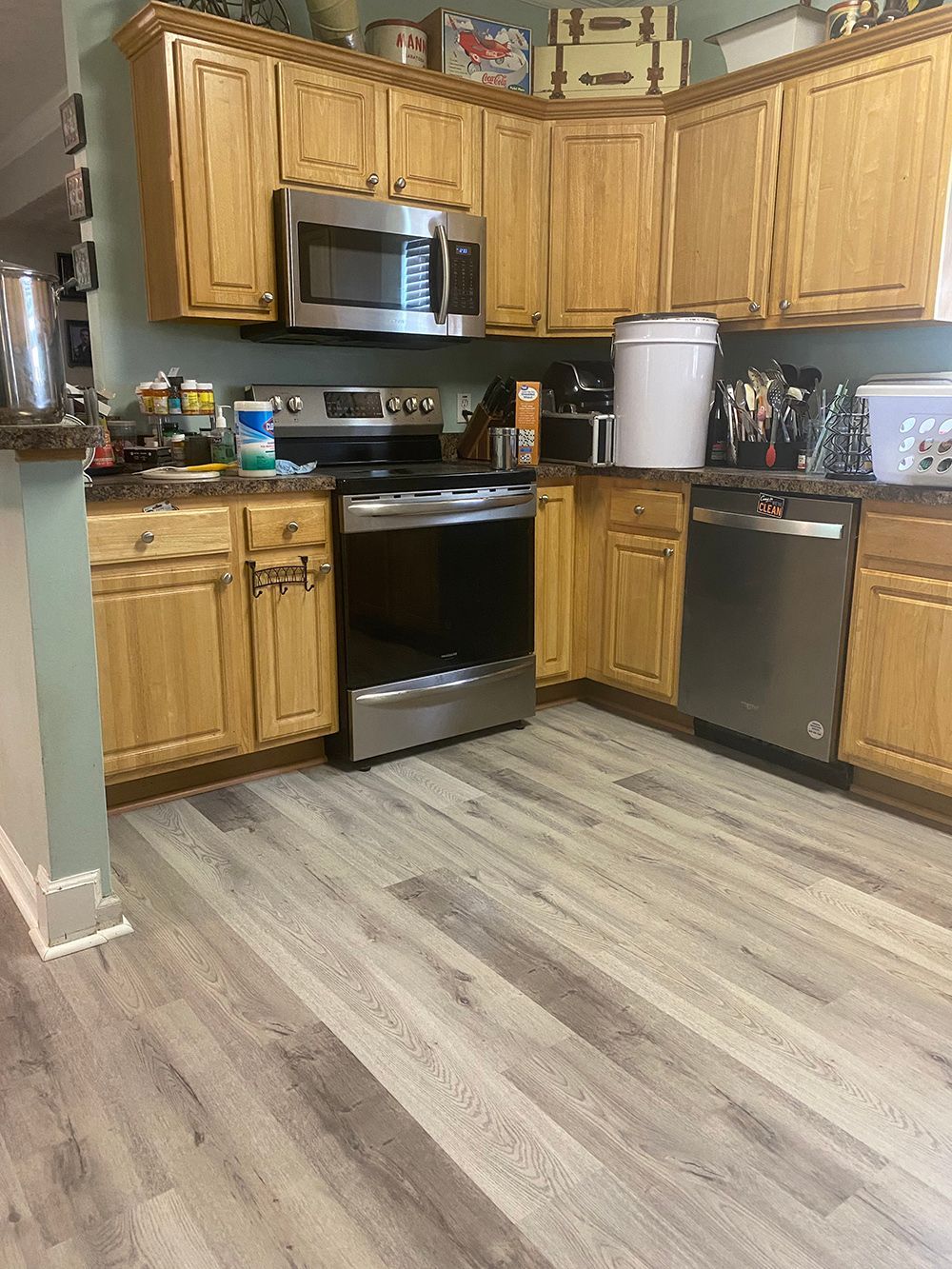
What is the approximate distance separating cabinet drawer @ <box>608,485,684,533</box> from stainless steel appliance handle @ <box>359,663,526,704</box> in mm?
654

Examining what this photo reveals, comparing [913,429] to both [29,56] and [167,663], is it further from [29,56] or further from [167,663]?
[29,56]

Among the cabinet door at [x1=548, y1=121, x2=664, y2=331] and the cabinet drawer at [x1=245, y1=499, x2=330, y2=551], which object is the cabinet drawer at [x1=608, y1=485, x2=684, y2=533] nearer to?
the cabinet door at [x1=548, y1=121, x2=664, y2=331]

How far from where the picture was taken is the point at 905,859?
2.44m

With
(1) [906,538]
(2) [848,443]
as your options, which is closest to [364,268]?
(2) [848,443]

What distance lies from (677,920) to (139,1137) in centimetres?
118

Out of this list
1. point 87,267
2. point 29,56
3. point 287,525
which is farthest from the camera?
point 29,56

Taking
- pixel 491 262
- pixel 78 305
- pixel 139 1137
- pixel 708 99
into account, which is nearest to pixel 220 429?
pixel 491 262

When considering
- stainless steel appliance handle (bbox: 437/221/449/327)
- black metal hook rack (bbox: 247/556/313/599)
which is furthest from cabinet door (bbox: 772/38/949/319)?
black metal hook rack (bbox: 247/556/313/599)

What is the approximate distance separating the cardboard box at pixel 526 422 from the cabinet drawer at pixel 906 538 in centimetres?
119

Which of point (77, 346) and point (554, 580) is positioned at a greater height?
point (77, 346)

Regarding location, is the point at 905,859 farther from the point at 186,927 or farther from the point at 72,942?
the point at 72,942

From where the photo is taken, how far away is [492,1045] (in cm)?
173

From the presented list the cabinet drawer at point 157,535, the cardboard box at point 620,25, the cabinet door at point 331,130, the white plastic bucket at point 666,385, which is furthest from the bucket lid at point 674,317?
the cabinet drawer at point 157,535

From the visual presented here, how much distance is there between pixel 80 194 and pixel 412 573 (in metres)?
1.54
